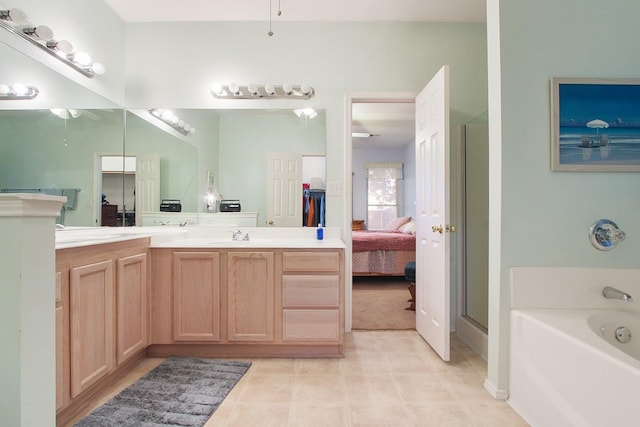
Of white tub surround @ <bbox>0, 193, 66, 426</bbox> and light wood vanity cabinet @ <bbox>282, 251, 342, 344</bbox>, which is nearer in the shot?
Answer: white tub surround @ <bbox>0, 193, 66, 426</bbox>

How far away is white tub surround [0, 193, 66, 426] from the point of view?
2.57ft

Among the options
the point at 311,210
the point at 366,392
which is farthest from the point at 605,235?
the point at 311,210

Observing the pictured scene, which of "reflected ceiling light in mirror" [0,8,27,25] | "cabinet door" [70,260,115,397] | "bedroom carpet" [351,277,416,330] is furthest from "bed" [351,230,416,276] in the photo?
"reflected ceiling light in mirror" [0,8,27,25]

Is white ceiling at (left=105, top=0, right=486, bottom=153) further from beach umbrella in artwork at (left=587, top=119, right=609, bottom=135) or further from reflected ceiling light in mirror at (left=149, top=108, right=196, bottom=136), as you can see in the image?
beach umbrella in artwork at (left=587, top=119, right=609, bottom=135)

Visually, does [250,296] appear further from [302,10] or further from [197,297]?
[302,10]

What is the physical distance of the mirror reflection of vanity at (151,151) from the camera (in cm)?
204

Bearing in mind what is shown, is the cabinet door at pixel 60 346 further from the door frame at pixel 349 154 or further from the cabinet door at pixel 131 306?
the door frame at pixel 349 154

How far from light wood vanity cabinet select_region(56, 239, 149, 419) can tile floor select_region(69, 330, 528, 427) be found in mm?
215

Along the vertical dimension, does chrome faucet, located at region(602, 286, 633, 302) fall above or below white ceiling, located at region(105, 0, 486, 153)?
below

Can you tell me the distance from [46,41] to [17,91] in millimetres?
508

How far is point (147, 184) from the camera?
9.04 ft

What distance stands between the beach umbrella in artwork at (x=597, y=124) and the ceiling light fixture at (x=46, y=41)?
3082mm

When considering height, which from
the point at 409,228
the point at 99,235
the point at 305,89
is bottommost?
the point at 409,228

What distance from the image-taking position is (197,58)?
9.28 feet
